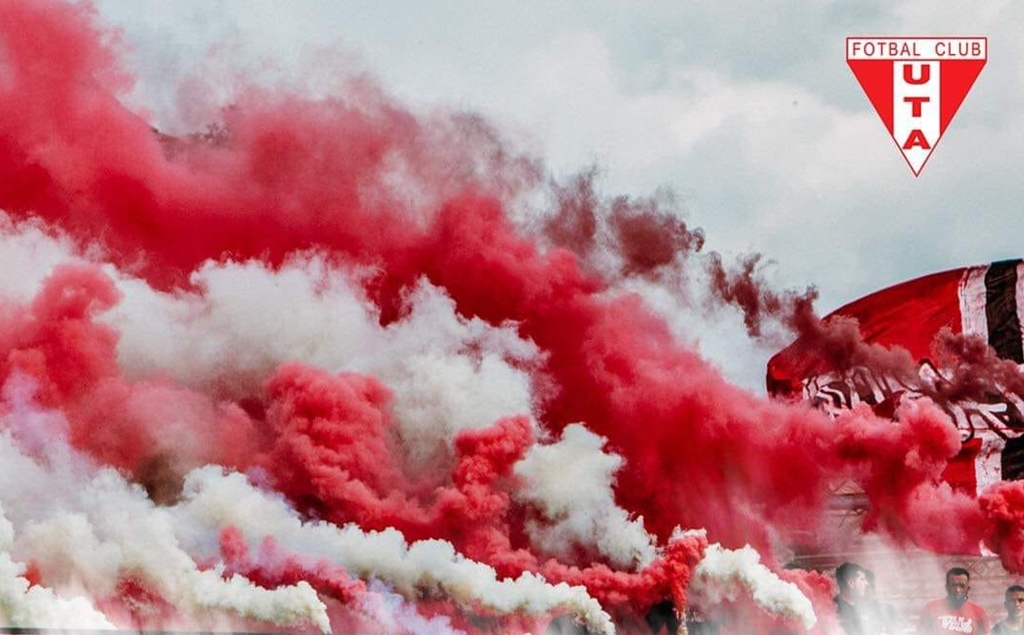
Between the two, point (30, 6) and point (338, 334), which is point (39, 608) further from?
point (30, 6)

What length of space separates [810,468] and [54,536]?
169 inches

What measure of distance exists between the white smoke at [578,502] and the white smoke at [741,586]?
0.33 metres

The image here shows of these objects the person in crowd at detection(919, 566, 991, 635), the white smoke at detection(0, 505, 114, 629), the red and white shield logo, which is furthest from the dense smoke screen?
the red and white shield logo

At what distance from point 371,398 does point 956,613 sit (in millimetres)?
3622

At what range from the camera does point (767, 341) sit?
7.36m

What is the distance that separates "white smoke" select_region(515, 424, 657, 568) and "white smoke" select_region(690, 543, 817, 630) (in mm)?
326

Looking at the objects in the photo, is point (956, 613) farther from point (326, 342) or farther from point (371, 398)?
point (326, 342)

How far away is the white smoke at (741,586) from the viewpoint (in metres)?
7.12

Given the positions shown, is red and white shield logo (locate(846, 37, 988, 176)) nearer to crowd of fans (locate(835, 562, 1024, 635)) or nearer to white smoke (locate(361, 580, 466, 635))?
crowd of fans (locate(835, 562, 1024, 635))

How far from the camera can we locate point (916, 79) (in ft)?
24.3


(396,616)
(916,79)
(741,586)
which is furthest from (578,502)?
(916,79)

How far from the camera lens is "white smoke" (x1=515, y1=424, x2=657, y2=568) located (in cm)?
705

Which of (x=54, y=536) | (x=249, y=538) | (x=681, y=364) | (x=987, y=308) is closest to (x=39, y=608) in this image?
(x=54, y=536)

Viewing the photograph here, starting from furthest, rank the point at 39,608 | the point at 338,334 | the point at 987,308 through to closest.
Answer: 1. the point at 987,308
2. the point at 338,334
3. the point at 39,608
